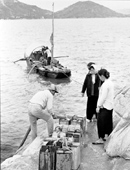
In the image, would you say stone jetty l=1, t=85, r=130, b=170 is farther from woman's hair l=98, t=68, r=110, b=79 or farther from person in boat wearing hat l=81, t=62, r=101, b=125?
person in boat wearing hat l=81, t=62, r=101, b=125

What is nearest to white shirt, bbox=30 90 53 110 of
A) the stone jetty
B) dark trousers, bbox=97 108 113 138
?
the stone jetty

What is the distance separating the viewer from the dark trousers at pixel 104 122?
809 cm

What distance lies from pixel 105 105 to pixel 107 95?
287mm

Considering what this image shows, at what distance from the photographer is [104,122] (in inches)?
321

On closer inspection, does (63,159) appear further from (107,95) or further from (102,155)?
(107,95)

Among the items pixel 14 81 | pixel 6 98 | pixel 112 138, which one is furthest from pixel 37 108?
pixel 14 81

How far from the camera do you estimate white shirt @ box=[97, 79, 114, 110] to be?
7852 millimetres

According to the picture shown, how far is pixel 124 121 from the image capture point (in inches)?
316

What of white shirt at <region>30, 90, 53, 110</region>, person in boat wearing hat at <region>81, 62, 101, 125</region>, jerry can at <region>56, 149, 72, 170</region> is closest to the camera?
jerry can at <region>56, 149, 72, 170</region>

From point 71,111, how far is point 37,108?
457 inches

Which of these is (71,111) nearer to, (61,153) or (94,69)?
(94,69)

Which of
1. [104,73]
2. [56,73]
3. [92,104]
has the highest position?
[104,73]

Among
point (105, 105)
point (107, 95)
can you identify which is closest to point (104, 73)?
point (107, 95)

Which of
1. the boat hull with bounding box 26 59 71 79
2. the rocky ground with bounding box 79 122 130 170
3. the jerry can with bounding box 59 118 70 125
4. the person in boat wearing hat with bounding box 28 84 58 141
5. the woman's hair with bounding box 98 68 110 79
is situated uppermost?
the woman's hair with bounding box 98 68 110 79
